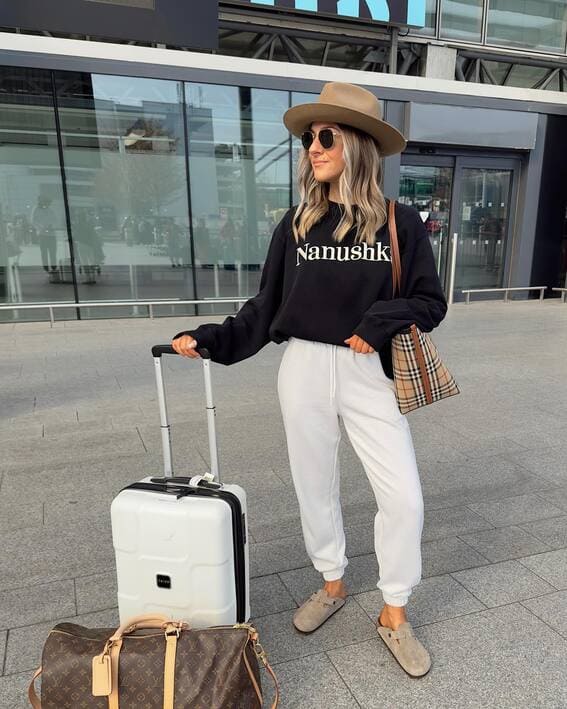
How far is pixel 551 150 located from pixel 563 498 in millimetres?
10302

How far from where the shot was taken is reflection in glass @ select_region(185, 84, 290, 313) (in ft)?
30.9

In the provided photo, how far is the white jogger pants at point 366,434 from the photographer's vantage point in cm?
191

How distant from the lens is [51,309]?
8891mm

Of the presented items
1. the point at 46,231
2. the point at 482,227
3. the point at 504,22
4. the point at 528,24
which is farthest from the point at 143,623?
the point at 528,24

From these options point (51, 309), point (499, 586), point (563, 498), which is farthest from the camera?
point (51, 309)

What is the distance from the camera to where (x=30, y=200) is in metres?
8.91

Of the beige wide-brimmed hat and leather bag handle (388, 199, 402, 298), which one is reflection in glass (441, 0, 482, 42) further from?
leather bag handle (388, 199, 402, 298)

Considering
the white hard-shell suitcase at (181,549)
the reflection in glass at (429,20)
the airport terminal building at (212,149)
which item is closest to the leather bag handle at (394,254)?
the white hard-shell suitcase at (181,549)

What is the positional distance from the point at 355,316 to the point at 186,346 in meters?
0.61

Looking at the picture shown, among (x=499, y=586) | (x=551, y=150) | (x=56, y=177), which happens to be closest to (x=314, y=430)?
(x=499, y=586)

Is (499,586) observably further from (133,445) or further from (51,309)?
(51,309)

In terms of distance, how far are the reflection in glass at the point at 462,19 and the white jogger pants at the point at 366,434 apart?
1249 cm

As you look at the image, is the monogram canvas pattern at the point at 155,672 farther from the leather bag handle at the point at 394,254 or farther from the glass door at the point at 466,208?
the glass door at the point at 466,208

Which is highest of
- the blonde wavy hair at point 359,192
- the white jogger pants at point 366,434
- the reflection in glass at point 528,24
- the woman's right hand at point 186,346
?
the reflection in glass at point 528,24
